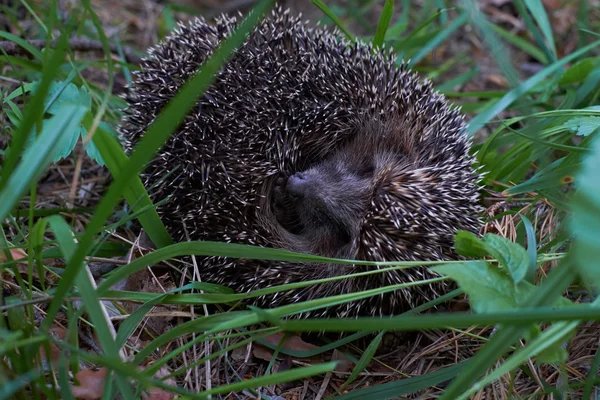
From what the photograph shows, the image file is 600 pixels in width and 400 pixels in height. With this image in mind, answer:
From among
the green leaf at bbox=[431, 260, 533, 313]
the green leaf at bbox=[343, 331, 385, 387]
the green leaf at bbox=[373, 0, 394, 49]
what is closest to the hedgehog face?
the green leaf at bbox=[343, 331, 385, 387]

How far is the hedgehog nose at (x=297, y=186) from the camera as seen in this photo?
3459 millimetres

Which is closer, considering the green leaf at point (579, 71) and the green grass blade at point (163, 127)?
the green grass blade at point (163, 127)

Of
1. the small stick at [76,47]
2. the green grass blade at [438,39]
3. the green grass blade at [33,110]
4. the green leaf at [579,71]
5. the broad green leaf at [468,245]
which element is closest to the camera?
the green grass blade at [33,110]

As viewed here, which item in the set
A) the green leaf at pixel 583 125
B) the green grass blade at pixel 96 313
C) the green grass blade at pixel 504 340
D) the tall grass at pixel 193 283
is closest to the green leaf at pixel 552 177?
the tall grass at pixel 193 283

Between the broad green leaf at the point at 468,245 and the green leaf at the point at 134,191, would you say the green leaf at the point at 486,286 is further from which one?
the green leaf at the point at 134,191

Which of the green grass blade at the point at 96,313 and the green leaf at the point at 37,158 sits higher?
the green leaf at the point at 37,158

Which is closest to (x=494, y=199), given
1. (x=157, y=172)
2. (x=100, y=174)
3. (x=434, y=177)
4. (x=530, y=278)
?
(x=434, y=177)

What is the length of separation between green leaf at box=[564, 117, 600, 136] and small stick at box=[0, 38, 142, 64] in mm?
3035

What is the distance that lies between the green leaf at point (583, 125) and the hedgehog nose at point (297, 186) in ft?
5.03

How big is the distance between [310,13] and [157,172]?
12.4ft

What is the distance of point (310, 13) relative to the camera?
20.8 feet

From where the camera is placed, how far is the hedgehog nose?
3.46 metres

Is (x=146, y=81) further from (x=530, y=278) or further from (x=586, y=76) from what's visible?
(x=586, y=76)

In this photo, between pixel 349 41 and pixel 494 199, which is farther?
pixel 349 41
